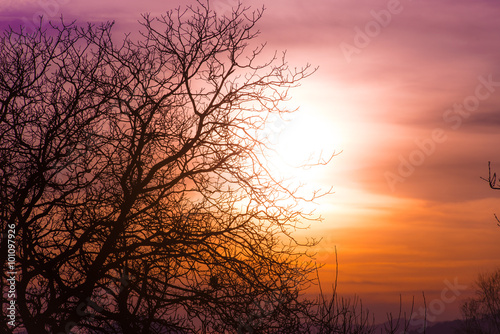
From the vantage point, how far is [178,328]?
31.8 feet

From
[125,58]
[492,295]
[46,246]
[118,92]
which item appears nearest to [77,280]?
[46,246]

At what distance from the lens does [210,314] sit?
9578 millimetres

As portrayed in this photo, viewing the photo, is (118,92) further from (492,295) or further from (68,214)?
(492,295)

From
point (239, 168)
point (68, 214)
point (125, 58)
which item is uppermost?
point (125, 58)

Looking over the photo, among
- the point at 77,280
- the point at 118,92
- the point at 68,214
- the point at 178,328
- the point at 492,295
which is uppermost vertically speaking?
the point at 492,295

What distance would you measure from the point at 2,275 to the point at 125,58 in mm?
4551

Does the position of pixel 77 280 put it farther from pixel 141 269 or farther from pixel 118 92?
pixel 118 92

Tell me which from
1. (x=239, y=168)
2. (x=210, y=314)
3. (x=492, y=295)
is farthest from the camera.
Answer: (x=492, y=295)

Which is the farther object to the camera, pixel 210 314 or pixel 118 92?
pixel 118 92

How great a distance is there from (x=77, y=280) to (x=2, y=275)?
126 cm

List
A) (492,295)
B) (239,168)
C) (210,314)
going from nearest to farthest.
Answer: (210,314) → (239,168) → (492,295)

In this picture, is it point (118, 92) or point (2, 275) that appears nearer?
point (2, 275)

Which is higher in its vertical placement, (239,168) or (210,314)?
(239,168)

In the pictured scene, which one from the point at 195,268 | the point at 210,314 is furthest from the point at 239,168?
the point at 210,314
